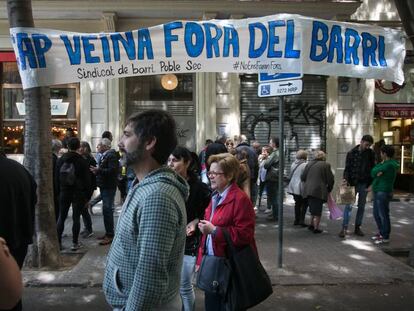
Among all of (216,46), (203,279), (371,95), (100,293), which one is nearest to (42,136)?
(100,293)

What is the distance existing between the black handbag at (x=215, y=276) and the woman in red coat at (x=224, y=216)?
0.06m

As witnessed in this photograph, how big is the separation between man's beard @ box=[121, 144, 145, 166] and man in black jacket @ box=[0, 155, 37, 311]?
5.21ft

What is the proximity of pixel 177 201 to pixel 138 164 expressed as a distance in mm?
266

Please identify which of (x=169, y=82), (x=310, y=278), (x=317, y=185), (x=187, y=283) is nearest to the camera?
(x=187, y=283)

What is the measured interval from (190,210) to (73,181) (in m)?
3.76

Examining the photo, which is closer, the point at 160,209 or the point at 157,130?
the point at 160,209

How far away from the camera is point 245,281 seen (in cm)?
353

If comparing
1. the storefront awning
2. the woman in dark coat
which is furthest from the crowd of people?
the storefront awning

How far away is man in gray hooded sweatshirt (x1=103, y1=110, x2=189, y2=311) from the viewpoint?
208 cm

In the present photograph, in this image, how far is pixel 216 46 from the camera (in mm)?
5754

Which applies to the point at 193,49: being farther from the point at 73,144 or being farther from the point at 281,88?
the point at 73,144

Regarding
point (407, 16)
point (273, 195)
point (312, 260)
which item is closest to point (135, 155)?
point (312, 260)

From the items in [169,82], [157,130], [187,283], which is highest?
[169,82]

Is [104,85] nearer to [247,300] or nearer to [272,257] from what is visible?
[272,257]
